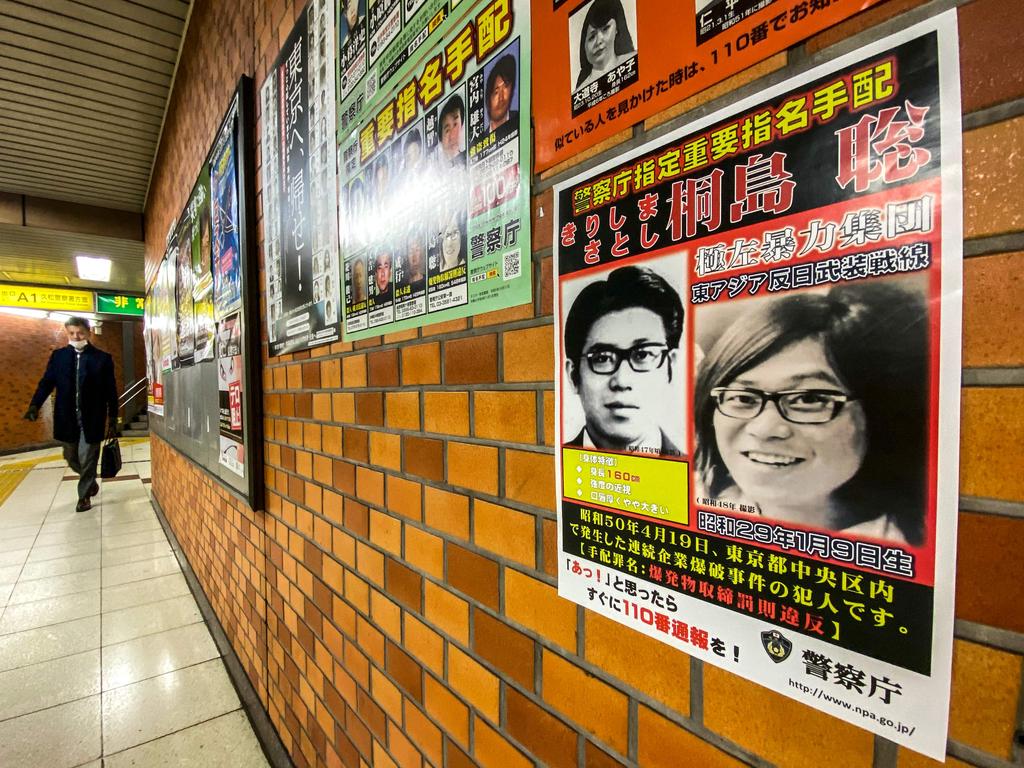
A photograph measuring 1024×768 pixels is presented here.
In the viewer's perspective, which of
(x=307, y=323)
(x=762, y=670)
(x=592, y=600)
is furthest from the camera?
(x=307, y=323)

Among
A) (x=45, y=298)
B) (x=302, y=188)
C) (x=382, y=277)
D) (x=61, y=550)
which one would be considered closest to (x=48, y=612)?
(x=61, y=550)

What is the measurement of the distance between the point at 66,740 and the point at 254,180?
234cm

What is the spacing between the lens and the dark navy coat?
4.64 metres

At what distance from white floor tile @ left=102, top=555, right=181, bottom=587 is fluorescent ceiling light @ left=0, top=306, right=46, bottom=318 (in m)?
9.78

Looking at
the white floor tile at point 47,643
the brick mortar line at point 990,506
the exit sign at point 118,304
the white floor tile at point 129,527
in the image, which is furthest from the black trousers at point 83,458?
the exit sign at point 118,304

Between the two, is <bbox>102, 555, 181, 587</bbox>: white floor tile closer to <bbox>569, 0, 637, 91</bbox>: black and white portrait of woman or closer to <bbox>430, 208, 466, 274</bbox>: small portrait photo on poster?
<bbox>430, 208, 466, 274</bbox>: small portrait photo on poster

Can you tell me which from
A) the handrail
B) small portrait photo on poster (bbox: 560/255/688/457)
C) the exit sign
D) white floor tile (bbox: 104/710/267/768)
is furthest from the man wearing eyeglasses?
the handrail

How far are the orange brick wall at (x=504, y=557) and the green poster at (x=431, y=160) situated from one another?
6cm

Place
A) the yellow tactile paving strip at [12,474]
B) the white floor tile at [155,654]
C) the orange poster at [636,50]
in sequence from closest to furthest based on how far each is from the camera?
the orange poster at [636,50]
the white floor tile at [155,654]
the yellow tactile paving strip at [12,474]

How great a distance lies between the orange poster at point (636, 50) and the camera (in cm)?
42

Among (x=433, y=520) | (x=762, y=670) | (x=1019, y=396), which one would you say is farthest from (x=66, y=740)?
(x=1019, y=396)

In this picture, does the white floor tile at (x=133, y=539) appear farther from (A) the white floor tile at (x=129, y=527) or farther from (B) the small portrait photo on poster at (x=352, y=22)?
(B) the small portrait photo on poster at (x=352, y=22)

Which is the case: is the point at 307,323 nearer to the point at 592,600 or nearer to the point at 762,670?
the point at 592,600

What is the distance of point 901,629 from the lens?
35cm
